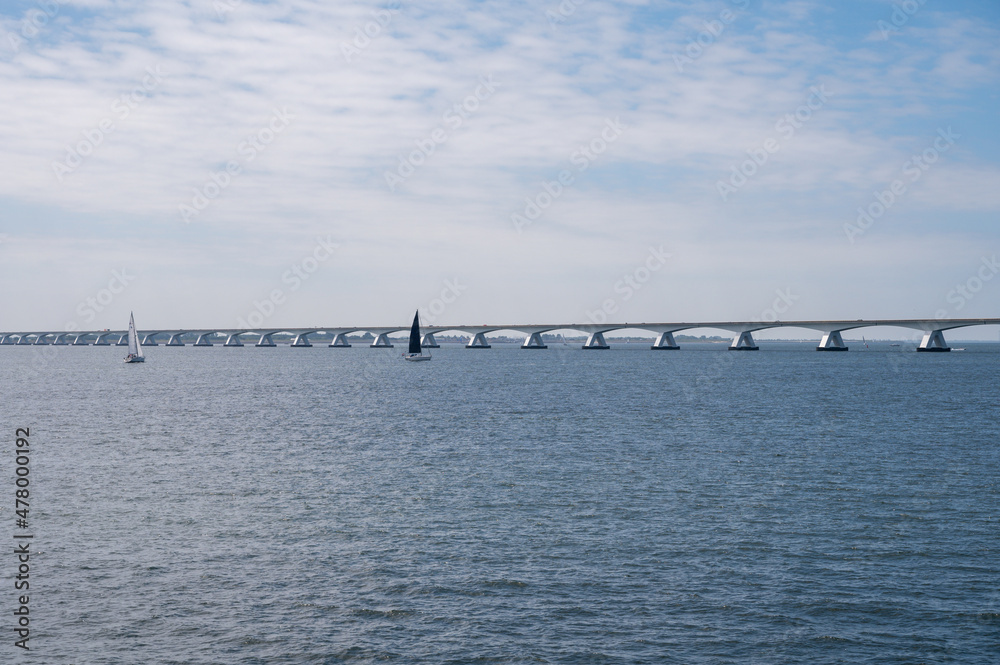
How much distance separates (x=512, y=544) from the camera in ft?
77.8

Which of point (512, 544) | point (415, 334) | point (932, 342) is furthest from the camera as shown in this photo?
point (932, 342)

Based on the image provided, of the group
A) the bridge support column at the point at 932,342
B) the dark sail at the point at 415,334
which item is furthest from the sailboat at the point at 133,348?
the bridge support column at the point at 932,342

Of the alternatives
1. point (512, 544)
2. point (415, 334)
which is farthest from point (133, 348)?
point (512, 544)

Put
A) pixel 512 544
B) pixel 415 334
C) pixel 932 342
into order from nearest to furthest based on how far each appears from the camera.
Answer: pixel 512 544, pixel 415 334, pixel 932 342

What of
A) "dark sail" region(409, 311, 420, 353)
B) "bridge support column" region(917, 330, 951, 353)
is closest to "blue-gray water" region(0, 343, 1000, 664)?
"dark sail" region(409, 311, 420, 353)

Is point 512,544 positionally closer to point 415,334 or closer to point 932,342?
point 415,334

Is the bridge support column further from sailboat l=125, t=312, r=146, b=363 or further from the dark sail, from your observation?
sailboat l=125, t=312, r=146, b=363

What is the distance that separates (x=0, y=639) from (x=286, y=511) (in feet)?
38.4

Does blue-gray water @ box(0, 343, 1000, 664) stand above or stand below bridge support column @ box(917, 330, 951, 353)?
below

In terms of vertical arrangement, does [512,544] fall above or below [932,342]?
below

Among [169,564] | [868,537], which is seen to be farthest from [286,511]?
[868,537]

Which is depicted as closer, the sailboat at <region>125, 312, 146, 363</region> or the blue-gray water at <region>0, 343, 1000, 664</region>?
the blue-gray water at <region>0, 343, 1000, 664</region>

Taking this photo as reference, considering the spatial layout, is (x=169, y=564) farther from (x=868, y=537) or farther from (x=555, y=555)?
(x=868, y=537)

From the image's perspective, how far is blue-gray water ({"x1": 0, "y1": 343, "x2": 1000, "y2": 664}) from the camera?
16.9 metres
